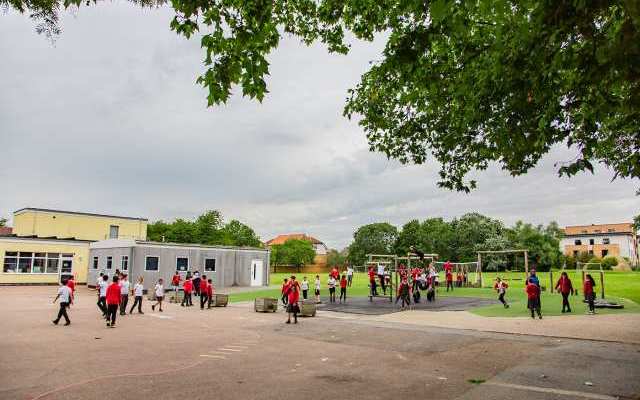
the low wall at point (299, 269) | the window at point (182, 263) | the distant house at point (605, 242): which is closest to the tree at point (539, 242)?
the distant house at point (605, 242)

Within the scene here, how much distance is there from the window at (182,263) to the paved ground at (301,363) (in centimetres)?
1907

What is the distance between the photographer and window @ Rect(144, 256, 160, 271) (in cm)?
3372

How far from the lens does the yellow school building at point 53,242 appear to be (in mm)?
39031

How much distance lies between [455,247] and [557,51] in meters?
78.1

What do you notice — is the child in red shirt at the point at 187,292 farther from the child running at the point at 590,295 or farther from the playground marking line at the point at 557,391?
the child running at the point at 590,295

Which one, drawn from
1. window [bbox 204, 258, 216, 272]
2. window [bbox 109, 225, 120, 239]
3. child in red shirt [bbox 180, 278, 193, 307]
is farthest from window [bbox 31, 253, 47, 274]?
child in red shirt [bbox 180, 278, 193, 307]

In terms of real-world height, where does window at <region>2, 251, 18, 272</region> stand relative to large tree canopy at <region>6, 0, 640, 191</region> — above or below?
below

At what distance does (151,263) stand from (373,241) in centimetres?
7581

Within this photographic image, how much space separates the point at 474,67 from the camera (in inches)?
348

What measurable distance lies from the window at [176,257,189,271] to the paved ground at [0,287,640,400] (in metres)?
19.1

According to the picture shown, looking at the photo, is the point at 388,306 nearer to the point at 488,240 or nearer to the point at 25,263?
the point at 25,263

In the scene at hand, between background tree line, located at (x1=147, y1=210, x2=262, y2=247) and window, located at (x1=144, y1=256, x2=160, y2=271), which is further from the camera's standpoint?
background tree line, located at (x1=147, y1=210, x2=262, y2=247)

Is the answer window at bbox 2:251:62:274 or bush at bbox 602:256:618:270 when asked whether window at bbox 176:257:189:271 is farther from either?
bush at bbox 602:256:618:270

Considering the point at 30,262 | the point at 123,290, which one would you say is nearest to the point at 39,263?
the point at 30,262
